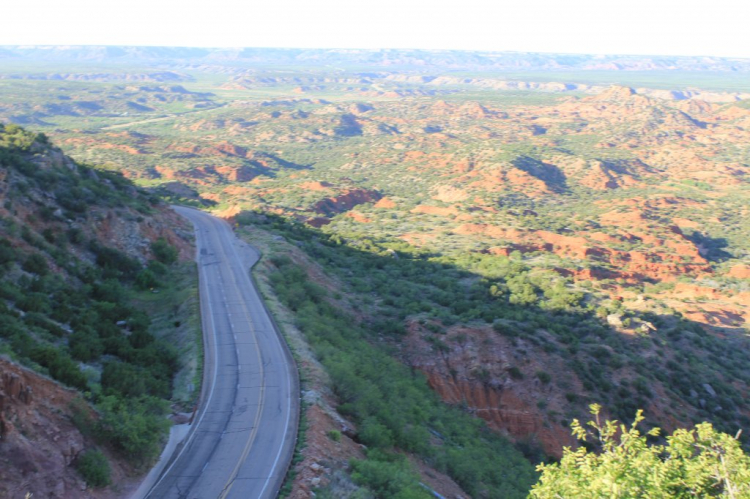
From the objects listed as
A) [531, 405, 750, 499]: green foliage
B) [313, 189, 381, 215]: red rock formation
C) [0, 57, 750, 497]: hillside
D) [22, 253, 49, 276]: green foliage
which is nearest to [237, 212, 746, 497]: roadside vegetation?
[0, 57, 750, 497]: hillside

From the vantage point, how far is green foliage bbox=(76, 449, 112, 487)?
57.3 feet

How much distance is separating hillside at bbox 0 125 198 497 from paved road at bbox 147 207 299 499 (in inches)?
48.3

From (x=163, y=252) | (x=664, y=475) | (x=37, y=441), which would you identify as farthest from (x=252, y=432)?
(x=163, y=252)

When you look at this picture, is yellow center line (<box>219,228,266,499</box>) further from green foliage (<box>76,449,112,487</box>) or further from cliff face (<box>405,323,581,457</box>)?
cliff face (<box>405,323,581,457</box>)

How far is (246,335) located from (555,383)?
878 inches

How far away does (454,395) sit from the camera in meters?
39.0

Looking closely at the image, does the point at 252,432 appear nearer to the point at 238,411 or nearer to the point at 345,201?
the point at 238,411

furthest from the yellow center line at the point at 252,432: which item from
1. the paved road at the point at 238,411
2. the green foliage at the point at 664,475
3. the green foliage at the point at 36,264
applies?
the green foliage at the point at 36,264

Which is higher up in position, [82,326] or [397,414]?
[82,326]

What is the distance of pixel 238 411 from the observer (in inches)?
965

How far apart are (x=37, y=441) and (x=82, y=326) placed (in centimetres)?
1200

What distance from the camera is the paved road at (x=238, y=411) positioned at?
19469 mm

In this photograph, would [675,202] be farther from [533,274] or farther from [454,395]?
[454,395]

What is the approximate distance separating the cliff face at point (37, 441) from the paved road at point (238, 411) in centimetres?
283
